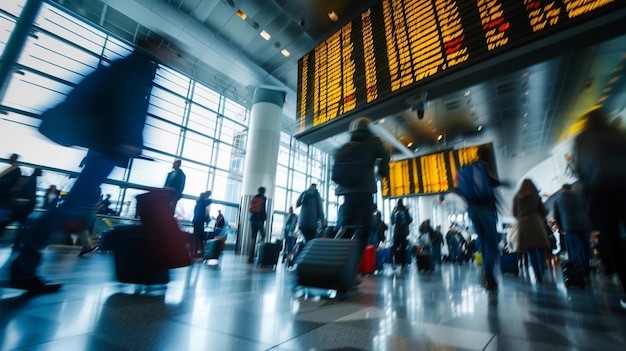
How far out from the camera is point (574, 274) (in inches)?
125

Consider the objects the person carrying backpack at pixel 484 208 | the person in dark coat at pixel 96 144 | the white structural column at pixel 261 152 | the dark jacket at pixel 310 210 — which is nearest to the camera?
the person in dark coat at pixel 96 144

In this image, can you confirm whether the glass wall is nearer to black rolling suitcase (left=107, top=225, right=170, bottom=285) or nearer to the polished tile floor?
black rolling suitcase (left=107, top=225, right=170, bottom=285)

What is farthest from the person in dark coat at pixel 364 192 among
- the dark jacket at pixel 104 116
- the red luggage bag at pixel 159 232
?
the dark jacket at pixel 104 116

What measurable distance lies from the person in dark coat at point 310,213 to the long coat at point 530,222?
3.10 meters

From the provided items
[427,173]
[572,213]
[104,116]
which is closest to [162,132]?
[104,116]

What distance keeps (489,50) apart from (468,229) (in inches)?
488

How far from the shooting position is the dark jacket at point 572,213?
3.82m

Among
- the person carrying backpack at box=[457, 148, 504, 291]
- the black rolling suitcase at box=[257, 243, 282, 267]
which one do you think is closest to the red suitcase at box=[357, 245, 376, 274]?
the black rolling suitcase at box=[257, 243, 282, 267]

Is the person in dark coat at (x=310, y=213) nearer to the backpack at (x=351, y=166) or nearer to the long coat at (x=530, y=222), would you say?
the backpack at (x=351, y=166)

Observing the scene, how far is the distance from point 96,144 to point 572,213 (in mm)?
6095

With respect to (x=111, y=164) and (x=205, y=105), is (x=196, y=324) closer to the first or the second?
(x=111, y=164)

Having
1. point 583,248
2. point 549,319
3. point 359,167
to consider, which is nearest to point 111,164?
point 359,167

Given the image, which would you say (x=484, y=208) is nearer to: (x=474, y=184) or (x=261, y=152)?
(x=474, y=184)

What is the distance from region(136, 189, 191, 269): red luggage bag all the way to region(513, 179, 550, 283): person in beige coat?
4.49 metres
